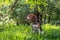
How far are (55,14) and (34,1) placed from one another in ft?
44.1

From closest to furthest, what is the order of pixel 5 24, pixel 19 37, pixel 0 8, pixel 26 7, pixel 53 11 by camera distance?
pixel 19 37 < pixel 5 24 < pixel 0 8 < pixel 26 7 < pixel 53 11

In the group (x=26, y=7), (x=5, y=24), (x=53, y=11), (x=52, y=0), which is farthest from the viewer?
(x=53, y=11)

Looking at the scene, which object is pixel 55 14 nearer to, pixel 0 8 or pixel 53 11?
pixel 53 11

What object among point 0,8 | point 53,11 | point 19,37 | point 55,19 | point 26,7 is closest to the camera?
point 19,37

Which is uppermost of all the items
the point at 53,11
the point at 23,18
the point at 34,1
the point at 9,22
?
the point at 34,1

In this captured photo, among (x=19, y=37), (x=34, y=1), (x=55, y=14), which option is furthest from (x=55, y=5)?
(x=19, y=37)

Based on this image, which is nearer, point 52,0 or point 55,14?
point 52,0

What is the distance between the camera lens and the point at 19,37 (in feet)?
21.2

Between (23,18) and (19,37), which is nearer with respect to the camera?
(19,37)

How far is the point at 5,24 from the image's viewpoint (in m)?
9.88

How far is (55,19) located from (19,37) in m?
15.6

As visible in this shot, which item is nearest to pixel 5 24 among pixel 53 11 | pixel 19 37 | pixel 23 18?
pixel 19 37

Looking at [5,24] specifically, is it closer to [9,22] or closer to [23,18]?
[9,22]

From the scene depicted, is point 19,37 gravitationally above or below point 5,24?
above
